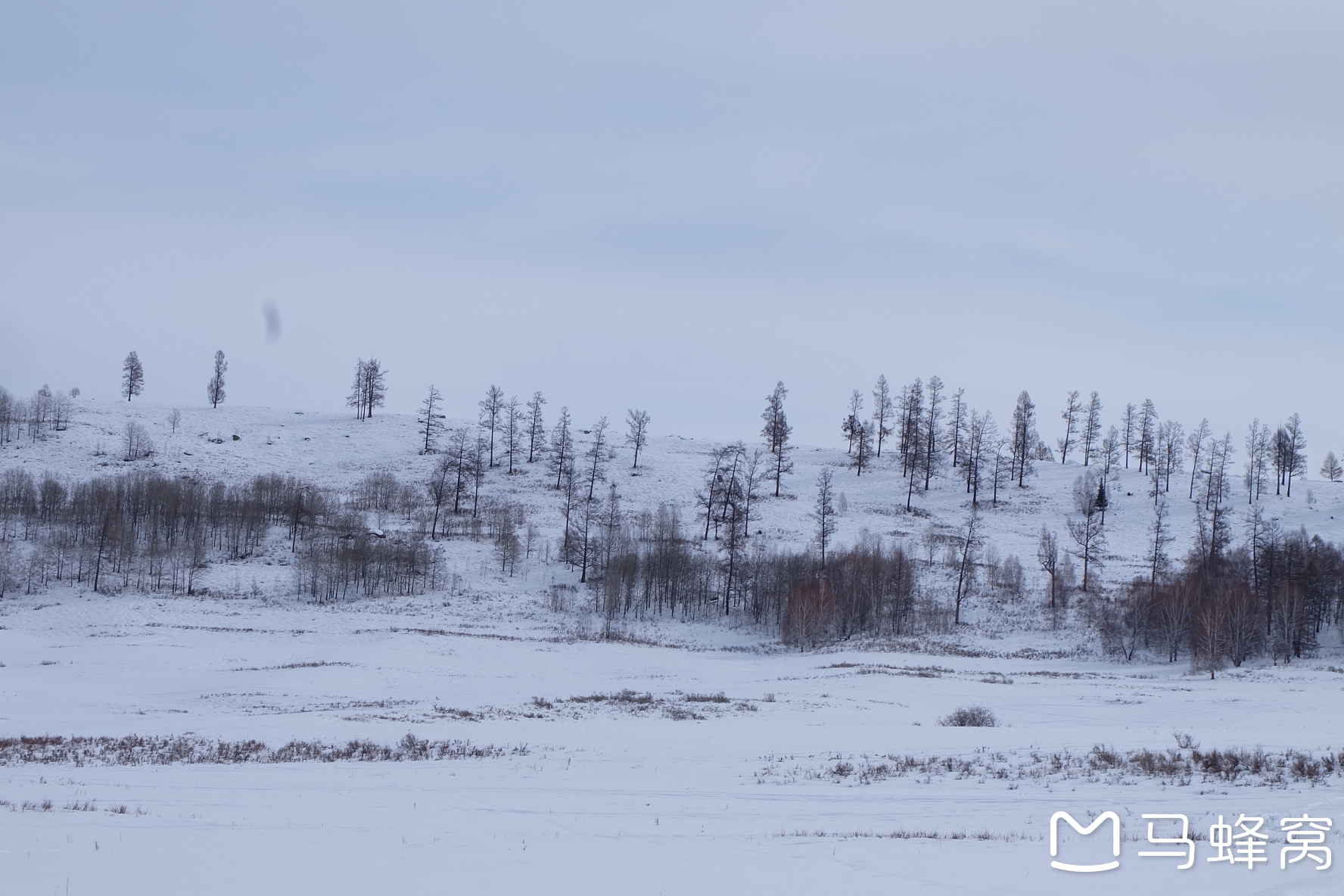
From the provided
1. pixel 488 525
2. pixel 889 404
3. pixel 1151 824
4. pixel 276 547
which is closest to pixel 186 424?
pixel 276 547

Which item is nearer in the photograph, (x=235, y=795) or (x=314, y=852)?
(x=314, y=852)

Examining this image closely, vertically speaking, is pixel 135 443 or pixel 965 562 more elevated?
pixel 135 443

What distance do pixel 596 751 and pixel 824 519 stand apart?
2385 inches

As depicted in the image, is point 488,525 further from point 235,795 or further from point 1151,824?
point 1151,824

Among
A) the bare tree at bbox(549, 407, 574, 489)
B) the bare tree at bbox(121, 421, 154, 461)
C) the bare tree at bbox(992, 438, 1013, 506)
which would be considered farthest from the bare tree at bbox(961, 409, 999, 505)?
the bare tree at bbox(121, 421, 154, 461)

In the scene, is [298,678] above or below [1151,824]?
below

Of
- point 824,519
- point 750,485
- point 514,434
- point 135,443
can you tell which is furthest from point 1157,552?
point 135,443

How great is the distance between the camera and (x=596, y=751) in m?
21.4

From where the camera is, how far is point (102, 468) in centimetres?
9219

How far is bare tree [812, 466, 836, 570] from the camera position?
70.9 meters

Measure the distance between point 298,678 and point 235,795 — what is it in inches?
962

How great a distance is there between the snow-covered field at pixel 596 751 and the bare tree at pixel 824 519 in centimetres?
1108

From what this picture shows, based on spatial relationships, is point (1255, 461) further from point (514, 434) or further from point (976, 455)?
point (514, 434)

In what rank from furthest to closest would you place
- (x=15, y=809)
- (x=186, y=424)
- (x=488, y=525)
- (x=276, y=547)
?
(x=186, y=424)
(x=488, y=525)
(x=276, y=547)
(x=15, y=809)
